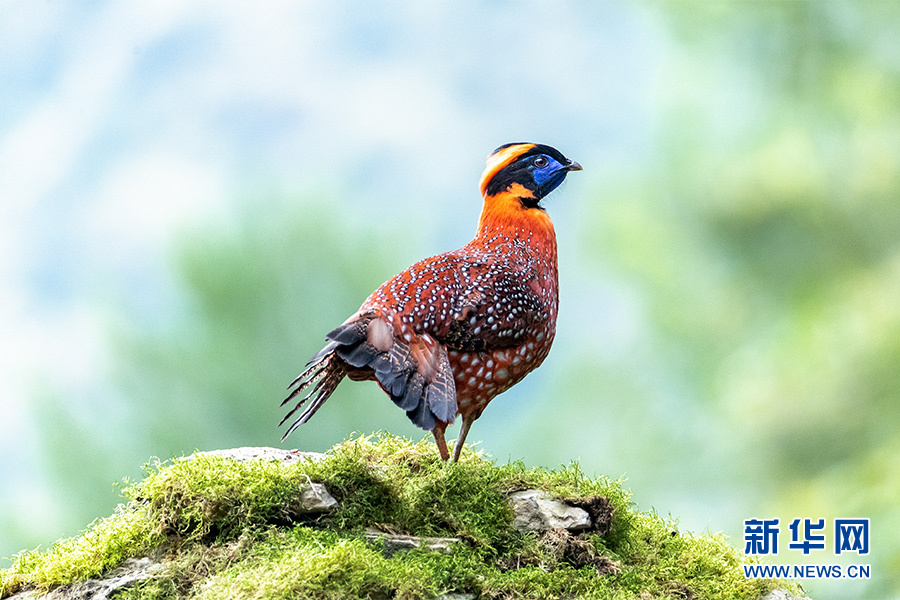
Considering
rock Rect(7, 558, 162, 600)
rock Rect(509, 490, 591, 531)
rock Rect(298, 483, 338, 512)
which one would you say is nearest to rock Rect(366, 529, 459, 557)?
rock Rect(298, 483, 338, 512)

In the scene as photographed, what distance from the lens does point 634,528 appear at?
14.7 ft

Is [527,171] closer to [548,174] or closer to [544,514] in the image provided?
[548,174]

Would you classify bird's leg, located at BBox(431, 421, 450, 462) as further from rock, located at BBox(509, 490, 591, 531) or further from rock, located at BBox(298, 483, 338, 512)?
rock, located at BBox(298, 483, 338, 512)

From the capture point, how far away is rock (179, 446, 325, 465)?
4.40 metres

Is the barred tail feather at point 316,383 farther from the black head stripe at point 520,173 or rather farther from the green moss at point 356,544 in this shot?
the black head stripe at point 520,173

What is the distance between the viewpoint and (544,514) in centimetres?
413

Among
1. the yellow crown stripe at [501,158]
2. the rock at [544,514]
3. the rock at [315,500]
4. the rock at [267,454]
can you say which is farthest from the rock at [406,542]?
the yellow crown stripe at [501,158]

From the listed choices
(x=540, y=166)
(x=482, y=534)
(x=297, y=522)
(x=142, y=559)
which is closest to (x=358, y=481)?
(x=297, y=522)

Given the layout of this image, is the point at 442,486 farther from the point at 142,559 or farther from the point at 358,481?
the point at 142,559

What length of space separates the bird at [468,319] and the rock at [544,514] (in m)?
0.45

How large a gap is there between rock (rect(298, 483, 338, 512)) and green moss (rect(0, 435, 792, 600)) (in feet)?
0.10

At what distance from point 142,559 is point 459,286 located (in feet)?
6.01

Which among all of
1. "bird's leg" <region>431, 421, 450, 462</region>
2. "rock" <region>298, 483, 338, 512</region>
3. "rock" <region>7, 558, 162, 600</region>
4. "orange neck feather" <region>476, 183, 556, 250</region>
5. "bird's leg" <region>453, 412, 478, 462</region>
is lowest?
"rock" <region>7, 558, 162, 600</region>

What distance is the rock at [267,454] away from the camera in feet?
14.4
